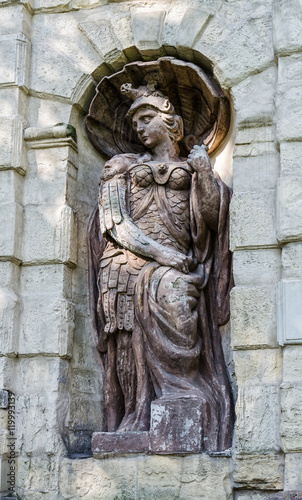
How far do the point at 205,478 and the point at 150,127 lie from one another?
8.83 ft

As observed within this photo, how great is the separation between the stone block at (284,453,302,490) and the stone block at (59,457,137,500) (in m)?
1.05

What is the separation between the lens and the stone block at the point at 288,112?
5.94 metres

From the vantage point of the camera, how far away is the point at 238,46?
21.1ft

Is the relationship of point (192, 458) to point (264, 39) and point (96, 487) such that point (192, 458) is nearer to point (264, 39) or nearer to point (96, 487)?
point (96, 487)

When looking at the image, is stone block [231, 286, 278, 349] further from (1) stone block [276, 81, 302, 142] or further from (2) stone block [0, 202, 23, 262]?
(2) stone block [0, 202, 23, 262]

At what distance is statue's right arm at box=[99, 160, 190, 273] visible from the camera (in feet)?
20.5

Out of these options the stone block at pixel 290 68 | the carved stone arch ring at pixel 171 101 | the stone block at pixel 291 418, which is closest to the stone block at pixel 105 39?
the carved stone arch ring at pixel 171 101

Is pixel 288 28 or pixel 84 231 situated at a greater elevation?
pixel 288 28

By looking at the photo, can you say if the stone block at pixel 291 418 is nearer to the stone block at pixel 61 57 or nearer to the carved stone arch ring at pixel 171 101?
the carved stone arch ring at pixel 171 101

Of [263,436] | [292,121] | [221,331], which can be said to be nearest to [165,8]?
[292,121]

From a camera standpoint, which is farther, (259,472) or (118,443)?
(118,443)

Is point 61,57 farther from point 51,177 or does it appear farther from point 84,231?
point 84,231

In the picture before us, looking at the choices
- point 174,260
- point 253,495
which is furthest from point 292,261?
point 253,495

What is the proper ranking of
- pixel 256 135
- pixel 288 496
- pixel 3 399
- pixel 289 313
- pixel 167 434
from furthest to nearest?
pixel 256 135 < pixel 3 399 < pixel 167 434 < pixel 289 313 < pixel 288 496
